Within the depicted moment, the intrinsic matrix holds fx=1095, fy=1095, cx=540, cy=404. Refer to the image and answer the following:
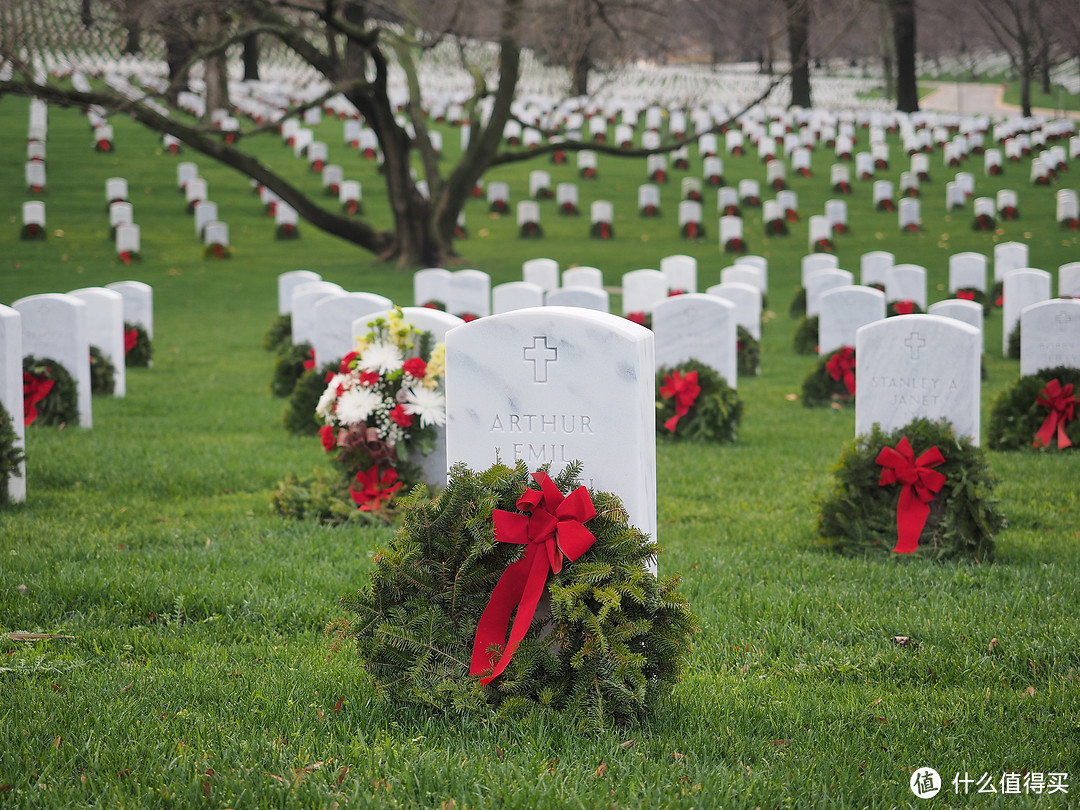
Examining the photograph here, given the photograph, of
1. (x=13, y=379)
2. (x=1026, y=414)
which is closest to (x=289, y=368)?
(x=13, y=379)

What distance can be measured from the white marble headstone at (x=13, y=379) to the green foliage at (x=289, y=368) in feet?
14.6

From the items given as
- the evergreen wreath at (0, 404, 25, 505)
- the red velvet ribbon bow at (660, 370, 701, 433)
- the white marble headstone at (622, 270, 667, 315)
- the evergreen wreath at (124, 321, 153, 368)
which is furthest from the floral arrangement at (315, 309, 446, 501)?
the white marble headstone at (622, 270, 667, 315)

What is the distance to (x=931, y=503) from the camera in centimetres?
621

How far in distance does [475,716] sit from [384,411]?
11.2 feet

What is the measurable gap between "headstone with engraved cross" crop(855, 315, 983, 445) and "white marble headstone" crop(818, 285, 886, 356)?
6.08 metres

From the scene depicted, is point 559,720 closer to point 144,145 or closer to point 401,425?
point 401,425

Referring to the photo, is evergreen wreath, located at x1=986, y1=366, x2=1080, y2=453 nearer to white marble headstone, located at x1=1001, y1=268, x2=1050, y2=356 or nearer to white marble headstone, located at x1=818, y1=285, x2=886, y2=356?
white marble headstone, located at x1=818, y1=285, x2=886, y2=356

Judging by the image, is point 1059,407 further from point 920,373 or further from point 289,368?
point 289,368

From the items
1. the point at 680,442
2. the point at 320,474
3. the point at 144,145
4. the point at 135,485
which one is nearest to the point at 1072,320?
the point at 680,442

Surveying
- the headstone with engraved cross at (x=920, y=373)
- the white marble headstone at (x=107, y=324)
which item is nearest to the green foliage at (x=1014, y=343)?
the headstone with engraved cross at (x=920, y=373)

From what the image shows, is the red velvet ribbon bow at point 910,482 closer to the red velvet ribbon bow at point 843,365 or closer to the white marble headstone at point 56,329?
the red velvet ribbon bow at point 843,365

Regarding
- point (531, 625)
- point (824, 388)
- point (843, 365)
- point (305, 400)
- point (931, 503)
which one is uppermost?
point (843, 365)

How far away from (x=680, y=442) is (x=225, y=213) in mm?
19581

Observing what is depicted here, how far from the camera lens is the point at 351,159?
1248 inches
